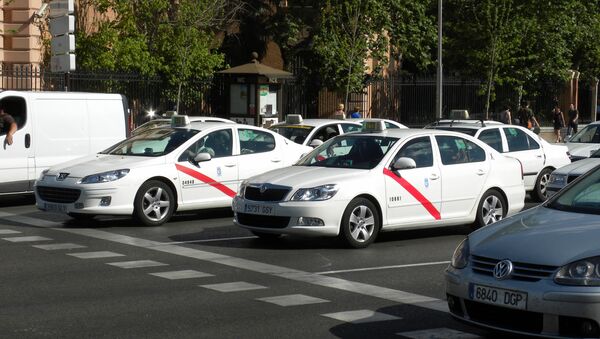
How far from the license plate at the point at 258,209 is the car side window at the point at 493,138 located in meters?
7.59

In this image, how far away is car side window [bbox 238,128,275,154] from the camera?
1736 centimetres

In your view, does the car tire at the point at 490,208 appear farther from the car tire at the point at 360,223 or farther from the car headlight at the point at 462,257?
the car headlight at the point at 462,257

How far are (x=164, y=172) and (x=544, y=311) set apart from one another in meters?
9.57

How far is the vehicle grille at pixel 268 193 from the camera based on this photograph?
13406mm

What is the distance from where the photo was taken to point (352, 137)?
14625 millimetres

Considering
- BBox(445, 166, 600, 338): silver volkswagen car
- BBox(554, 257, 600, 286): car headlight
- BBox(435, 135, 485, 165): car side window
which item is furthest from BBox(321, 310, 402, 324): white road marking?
BBox(435, 135, 485, 165): car side window

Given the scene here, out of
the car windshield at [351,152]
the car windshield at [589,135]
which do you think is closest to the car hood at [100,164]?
the car windshield at [351,152]

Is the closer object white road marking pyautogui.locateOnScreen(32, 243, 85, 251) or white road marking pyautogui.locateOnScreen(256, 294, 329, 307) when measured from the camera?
white road marking pyautogui.locateOnScreen(256, 294, 329, 307)

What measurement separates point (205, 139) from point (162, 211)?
133cm

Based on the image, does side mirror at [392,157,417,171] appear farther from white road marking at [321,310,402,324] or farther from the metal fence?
the metal fence

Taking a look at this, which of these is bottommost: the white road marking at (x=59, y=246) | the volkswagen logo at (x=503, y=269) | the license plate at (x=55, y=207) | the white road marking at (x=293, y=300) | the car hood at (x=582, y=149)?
the white road marking at (x=59, y=246)

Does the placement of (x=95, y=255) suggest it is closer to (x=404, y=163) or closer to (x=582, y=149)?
(x=404, y=163)

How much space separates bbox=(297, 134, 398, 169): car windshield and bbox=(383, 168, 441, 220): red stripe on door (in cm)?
23

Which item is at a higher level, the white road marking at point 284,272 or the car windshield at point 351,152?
the car windshield at point 351,152
